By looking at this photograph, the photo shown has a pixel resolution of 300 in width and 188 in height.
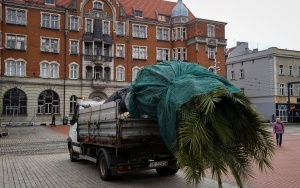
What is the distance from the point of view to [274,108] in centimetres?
5400

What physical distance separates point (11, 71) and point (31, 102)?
4633 millimetres

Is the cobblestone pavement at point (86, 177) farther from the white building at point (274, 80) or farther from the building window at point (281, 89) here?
the building window at point (281, 89)

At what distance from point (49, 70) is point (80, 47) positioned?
5.45 metres

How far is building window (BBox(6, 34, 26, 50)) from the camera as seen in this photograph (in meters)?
42.1

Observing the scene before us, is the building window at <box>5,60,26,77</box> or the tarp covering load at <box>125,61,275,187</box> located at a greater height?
the building window at <box>5,60,26,77</box>

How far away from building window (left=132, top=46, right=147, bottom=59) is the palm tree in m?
Result: 44.4

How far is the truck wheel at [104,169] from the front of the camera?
913 cm

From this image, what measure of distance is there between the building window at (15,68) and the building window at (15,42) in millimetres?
1883

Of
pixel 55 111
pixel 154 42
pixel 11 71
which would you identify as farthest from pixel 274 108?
pixel 11 71

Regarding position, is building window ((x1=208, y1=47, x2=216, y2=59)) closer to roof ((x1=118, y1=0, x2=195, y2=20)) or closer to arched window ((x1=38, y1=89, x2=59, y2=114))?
roof ((x1=118, y1=0, x2=195, y2=20))

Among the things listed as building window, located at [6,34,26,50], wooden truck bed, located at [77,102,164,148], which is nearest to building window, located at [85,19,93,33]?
building window, located at [6,34,26,50]

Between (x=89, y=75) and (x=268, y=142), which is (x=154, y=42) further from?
(x=268, y=142)

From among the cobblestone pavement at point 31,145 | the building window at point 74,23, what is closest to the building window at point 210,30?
the building window at point 74,23

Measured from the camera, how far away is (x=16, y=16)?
42.8 metres
